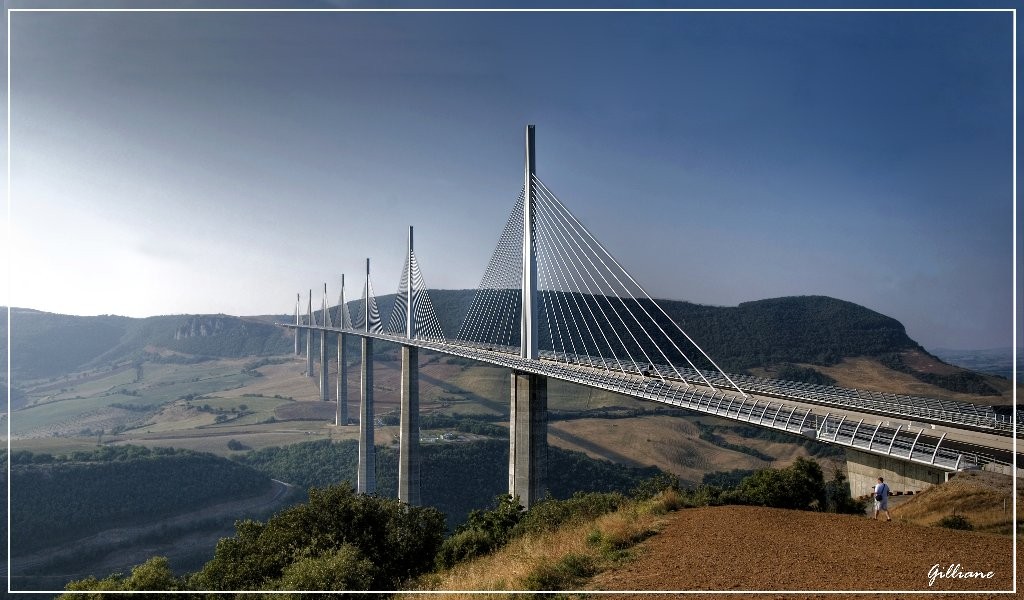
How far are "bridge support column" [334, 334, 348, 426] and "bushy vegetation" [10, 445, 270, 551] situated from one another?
2099cm

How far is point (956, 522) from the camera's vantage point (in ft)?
29.3

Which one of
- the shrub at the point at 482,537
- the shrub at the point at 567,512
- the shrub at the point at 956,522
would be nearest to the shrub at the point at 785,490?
the shrub at the point at 567,512

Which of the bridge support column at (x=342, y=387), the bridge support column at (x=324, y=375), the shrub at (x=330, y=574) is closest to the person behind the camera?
the shrub at (x=330, y=574)

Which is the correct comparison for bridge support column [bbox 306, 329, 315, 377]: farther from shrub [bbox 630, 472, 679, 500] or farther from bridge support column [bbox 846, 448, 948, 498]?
bridge support column [bbox 846, 448, 948, 498]

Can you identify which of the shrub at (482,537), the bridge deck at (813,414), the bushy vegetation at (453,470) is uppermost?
the bridge deck at (813,414)

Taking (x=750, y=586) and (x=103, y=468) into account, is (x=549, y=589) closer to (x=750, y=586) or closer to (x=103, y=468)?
(x=750, y=586)

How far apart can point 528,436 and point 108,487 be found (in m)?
41.4

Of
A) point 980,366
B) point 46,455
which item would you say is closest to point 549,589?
point 980,366

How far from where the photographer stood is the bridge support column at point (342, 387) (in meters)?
74.7

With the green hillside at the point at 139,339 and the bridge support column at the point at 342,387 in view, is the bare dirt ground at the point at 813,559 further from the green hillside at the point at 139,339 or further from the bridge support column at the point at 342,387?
the green hillside at the point at 139,339

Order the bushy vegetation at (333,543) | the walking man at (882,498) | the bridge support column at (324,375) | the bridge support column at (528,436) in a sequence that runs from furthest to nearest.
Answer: the bridge support column at (324,375), the bridge support column at (528,436), the bushy vegetation at (333,543), the walking man at (882,498)

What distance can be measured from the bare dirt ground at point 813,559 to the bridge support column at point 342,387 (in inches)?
2758

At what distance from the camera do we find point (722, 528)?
9.66 meters

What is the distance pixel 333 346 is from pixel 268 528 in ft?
354
